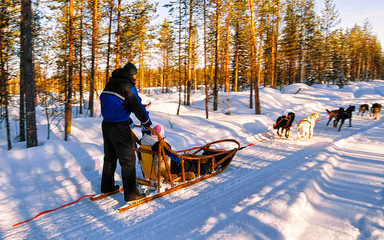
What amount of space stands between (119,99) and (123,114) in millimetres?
225

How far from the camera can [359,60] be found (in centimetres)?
4897

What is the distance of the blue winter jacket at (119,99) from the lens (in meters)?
2.96

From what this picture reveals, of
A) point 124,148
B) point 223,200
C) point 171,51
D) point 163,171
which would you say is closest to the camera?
point 124,148

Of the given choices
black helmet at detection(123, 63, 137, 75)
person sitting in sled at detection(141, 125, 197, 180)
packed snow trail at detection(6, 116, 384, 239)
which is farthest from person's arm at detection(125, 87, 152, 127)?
packed snow trail at detection(6, 116, 384, 239)

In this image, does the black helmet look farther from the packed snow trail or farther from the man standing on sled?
the packed snow trail

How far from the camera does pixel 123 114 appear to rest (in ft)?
10.0

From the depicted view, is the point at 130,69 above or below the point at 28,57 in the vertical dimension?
below

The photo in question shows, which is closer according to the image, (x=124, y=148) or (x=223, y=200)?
(x=124, y=148)

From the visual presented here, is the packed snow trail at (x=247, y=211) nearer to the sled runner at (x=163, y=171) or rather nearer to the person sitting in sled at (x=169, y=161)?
the sled runner at (x=163, y=171)

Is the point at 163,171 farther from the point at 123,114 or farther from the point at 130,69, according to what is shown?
the point at 130,69

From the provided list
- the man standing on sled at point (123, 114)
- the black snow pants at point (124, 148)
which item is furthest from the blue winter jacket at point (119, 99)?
the black snow pants at point (124, 148)

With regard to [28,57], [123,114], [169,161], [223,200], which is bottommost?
[223,200]

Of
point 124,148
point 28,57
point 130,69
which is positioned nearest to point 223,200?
point 124,148

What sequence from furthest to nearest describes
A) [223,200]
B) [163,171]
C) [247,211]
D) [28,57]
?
[28,57]
[163,171]
[223,200]
[247,211]
